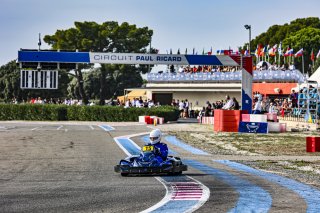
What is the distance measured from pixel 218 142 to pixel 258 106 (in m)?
7.86

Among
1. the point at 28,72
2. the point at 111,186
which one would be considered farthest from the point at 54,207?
the point at 28,72

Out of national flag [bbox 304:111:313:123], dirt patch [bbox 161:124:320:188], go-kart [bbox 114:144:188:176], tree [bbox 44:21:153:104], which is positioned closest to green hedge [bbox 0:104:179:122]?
national flag [bbox 304:111:313:123]

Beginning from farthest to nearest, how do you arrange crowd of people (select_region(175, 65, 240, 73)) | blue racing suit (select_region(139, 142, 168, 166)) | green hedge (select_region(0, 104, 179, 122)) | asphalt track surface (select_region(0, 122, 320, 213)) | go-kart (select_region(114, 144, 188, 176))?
1. crowd of people (select_region(175, 65, 240, 73))
2. green hedge (select_region(0, 104, 179, 122))
3. blue racing suit (select_region(139, 142, 168, 166))
4. go-kart (select_region(114, 144, 188, 176))
5. asphalt track surface (select_region(0, 122, 320, 213))

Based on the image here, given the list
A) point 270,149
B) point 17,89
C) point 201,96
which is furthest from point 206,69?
point 270,149

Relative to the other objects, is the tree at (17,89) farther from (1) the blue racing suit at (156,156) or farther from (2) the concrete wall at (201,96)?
(1) the blue racing suit at (156,156)

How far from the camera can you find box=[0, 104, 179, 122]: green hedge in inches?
1880

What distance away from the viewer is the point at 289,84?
55.5 m

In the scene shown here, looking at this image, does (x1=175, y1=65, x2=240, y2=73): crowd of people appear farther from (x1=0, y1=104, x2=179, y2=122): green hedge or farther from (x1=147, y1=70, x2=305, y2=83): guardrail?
(x1=0, y1=104, x2=179, y2=122): green hedge

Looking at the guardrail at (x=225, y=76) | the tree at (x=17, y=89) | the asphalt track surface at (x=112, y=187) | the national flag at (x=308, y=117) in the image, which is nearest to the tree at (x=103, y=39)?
the guardrail at (x=225, y=76)

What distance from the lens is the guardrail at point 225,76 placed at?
56.0 meters

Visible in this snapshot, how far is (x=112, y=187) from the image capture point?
11.2 meters

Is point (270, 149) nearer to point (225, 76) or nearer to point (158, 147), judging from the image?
point (158, 147)

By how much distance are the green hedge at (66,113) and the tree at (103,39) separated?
86.0ft

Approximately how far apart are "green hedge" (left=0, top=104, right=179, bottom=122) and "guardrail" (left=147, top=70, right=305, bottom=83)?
1332 centimetres
